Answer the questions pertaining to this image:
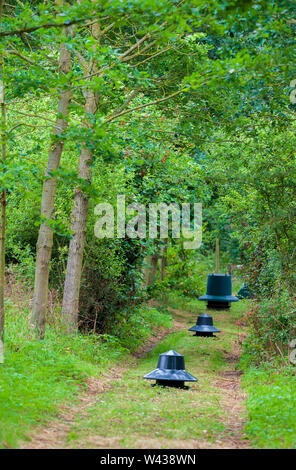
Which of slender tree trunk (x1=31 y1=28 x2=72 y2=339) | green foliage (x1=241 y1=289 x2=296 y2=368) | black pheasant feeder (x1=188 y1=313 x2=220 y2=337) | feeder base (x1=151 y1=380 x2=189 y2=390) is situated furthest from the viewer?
black pheasant feeder (x1=188 y1=313 x2=220 y2=337)

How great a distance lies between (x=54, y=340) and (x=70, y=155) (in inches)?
185

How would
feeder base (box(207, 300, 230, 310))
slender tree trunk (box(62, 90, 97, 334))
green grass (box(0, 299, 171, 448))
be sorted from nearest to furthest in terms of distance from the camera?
green grass (box(0, 299, 171, 448)) → slender tree trunk (box(62, 90, 97, 334)) → feeder base (box(207, 300, 230, 310))

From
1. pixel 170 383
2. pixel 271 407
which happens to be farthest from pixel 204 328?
pixel 271 407

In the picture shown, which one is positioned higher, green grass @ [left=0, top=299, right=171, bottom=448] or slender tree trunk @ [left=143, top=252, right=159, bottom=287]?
slender tree trunk @ [left=143, top=252, right=159, bottom=287]

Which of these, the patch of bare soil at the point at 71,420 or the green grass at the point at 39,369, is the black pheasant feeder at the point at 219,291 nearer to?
the green grass at the point at 39,369

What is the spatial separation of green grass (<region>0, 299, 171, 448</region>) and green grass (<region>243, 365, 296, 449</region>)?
2.29 m

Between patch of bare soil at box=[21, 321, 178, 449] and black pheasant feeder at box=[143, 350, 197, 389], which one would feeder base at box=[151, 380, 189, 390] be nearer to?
black pheasant feeder at box=[143, 350, 197, 389]

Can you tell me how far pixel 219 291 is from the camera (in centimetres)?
2222

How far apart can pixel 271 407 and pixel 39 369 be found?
→ 3231 mm

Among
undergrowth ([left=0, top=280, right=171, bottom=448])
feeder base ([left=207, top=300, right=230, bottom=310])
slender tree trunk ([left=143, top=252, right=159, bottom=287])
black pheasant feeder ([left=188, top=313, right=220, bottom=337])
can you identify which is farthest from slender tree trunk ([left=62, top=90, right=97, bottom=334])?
feeder base ([left=207, top=300, right=230, bottom=310])

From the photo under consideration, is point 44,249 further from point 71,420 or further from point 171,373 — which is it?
point 71,420

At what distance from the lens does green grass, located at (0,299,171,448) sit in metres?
6.19

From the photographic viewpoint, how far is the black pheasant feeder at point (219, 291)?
22.0 meters

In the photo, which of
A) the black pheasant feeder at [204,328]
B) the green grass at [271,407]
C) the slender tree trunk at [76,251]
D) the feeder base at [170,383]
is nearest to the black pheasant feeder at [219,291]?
the black pheasant feeder at [204,328]
